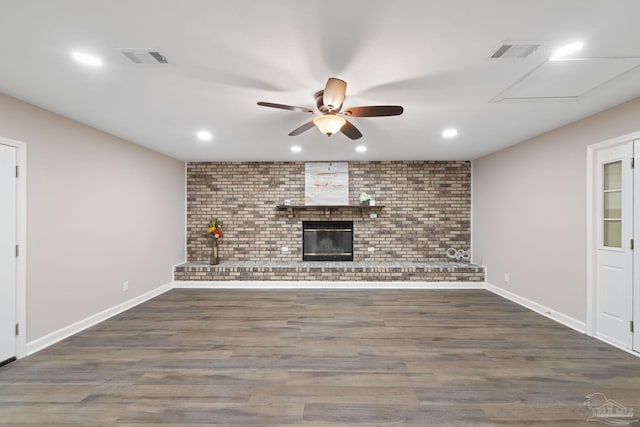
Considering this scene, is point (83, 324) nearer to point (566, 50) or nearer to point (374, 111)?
point (374, 111)

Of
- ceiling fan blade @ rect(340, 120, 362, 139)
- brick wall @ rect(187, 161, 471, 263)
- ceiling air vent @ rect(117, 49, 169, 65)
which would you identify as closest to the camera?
ceiling air vent @ rect(117, 49, 169, 65)

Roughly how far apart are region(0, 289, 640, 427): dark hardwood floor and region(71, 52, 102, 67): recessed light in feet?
8.27

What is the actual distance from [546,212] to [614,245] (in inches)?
35.0

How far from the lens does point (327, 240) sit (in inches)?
236

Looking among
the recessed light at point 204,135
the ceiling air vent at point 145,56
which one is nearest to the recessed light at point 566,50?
the ceiling air vent at point 145,56

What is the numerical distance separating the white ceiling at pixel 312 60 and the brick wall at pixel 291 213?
7.88 ft

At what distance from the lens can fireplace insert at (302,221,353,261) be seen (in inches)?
235

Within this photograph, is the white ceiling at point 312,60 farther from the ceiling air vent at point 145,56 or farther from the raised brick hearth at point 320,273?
the raised brick hearth at point 320,273

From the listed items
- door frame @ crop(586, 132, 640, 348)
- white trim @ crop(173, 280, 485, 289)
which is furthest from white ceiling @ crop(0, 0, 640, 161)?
white trim @ crop(173, 280, 485, 289)

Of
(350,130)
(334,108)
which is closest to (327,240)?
(350,130)

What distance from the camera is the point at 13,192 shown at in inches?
105

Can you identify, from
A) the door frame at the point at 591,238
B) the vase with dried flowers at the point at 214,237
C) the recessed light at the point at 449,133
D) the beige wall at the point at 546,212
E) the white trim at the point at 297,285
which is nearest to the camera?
Answer: the door frame at the point at 591,238

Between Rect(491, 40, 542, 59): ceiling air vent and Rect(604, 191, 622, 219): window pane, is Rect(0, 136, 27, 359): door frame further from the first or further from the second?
Rect(604, 191, 622, 219): window pane

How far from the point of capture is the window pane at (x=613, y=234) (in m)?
3.01
